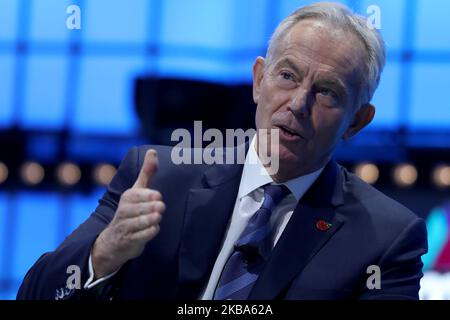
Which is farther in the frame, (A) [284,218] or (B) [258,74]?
(B) [258,74]

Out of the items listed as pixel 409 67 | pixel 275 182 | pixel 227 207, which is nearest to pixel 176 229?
pixel 227 207

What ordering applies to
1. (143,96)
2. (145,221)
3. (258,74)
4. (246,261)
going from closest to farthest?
1. (145,221)
2. (246,261)
3. (258,74)
4. (143,96)

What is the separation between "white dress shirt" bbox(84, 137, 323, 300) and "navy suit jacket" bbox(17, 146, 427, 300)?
0.01 metres

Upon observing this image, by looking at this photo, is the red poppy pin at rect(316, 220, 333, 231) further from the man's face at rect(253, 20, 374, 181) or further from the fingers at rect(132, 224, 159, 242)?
the fingers at rect(132, 224, 159, 242)

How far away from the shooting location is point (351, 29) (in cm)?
160

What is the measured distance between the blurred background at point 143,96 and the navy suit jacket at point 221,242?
3.65 metres

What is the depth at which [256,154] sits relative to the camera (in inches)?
65.8

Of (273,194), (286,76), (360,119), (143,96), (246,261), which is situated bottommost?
(143,96)

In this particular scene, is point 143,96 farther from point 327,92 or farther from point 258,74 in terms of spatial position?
point 327,92

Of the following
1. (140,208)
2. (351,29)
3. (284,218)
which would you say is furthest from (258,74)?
(140,208)

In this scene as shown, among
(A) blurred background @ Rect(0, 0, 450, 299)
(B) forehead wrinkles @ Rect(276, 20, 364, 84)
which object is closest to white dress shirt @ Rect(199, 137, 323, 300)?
(B) forehead wrinkles @ Rect(276, 20, 364, 84)

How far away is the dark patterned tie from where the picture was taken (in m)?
1.48

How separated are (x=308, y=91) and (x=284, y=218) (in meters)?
0.26

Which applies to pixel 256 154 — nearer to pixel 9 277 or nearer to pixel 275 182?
pixel 275 182
